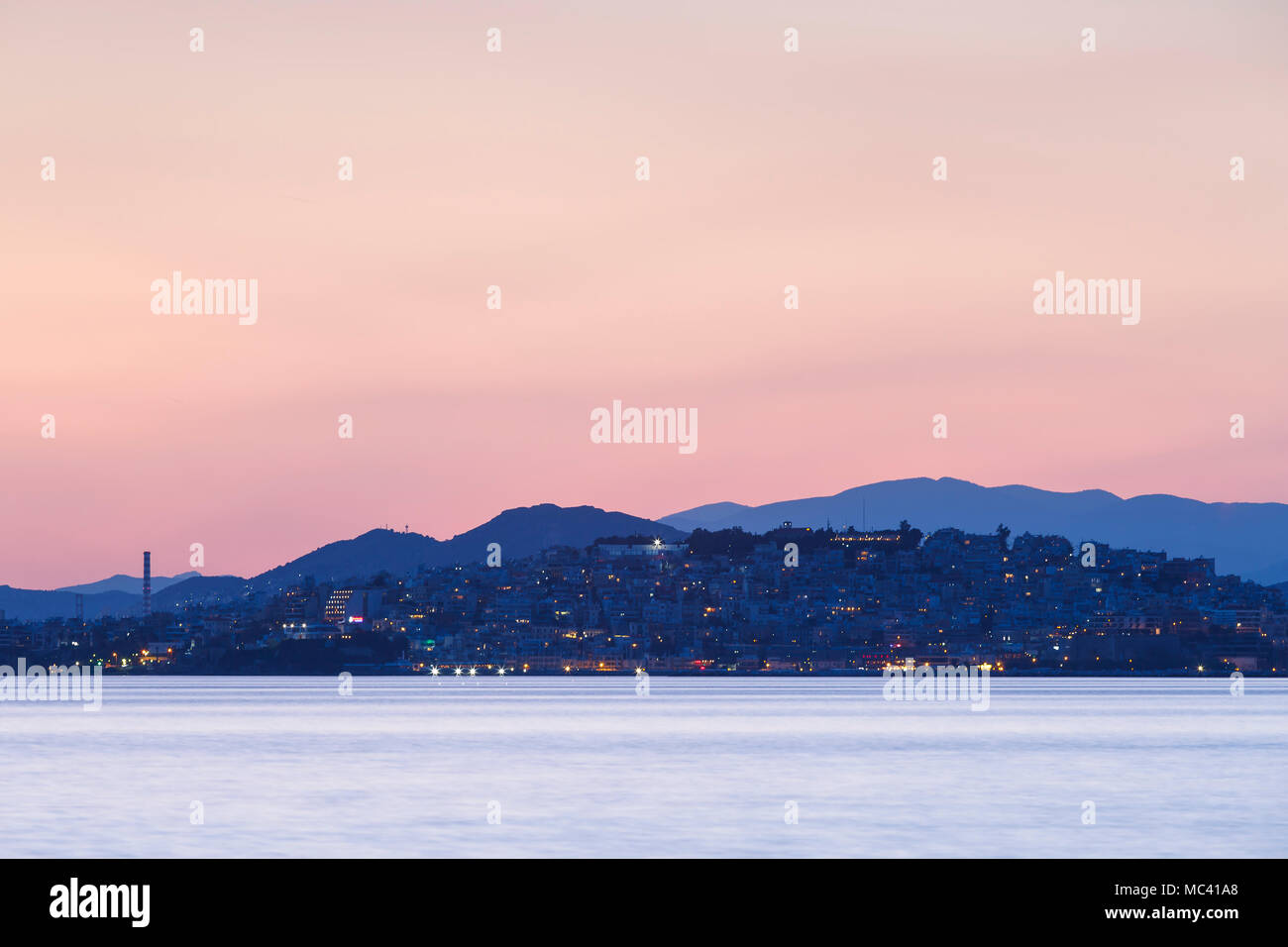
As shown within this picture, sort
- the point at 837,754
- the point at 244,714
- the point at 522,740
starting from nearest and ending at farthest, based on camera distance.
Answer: the point at 837,754 < the point at 522,740 < the point at 244,714

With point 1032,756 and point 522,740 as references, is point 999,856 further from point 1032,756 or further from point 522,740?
point 522,740

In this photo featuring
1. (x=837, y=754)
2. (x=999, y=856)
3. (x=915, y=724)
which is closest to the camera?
(x=999, y=856)

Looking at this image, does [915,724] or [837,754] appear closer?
[837,754]
